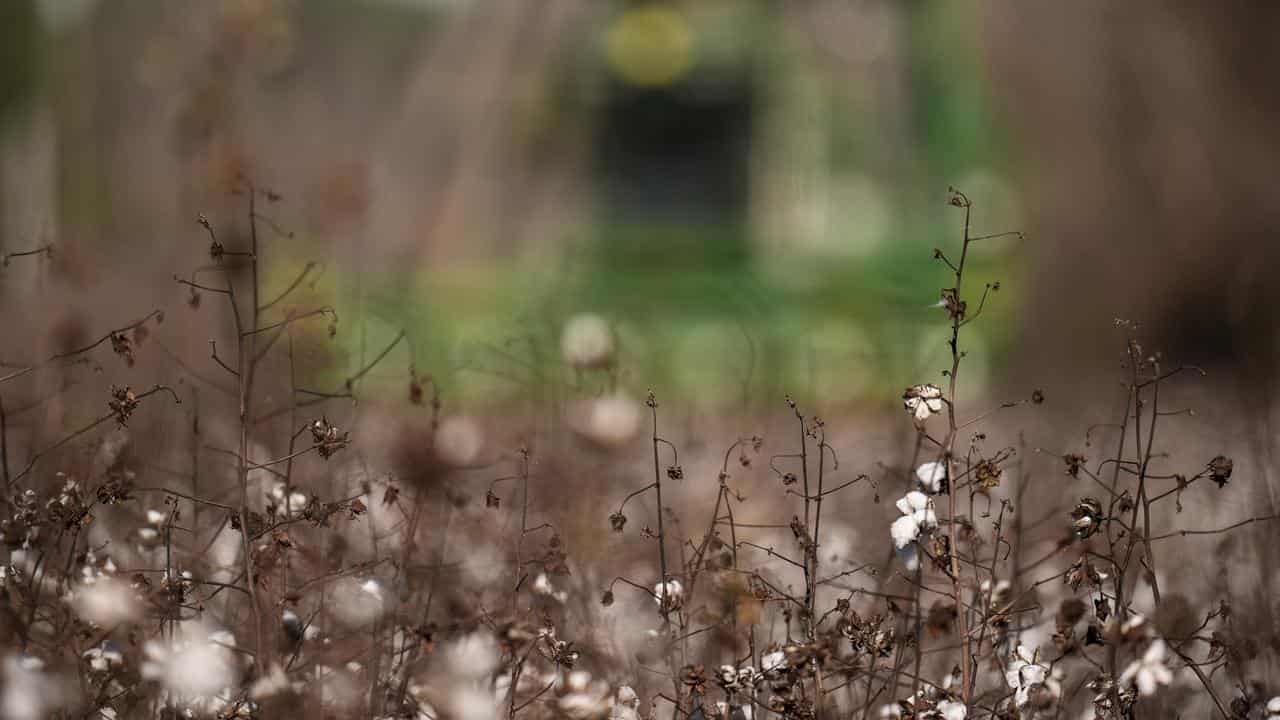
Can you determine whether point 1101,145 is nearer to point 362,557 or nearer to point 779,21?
point 779,21

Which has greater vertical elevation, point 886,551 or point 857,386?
point 857,386

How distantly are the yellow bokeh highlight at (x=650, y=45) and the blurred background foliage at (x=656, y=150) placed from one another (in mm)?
13

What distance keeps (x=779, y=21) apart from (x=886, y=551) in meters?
4.57

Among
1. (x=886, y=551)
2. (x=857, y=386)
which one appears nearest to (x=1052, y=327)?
(x=857, y=386)

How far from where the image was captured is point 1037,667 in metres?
1.70

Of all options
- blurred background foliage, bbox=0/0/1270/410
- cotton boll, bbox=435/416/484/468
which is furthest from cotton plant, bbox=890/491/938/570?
blurred background foliage, bbox=0/0/1270/410

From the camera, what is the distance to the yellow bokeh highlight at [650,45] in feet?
21.3

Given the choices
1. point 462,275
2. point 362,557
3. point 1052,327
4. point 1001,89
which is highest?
point 1001,89

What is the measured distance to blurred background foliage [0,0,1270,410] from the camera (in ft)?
19.8

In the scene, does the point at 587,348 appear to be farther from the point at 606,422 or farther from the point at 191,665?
the point at 191,665

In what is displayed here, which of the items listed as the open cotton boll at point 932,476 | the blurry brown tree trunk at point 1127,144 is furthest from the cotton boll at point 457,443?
the blurry brown tree trunk at point 1127,144

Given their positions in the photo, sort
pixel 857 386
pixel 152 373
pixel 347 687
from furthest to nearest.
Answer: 1. pixel 857 386
2. pixel 152 373
3. pixel 347 687

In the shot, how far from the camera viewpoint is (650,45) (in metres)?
6.53

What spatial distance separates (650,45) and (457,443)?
4.12 m
